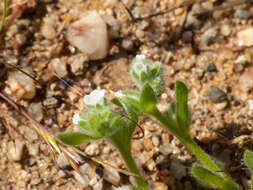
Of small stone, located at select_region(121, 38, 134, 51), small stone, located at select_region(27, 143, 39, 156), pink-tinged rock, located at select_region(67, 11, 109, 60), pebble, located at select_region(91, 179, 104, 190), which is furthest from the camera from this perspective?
small stone, located at select_region(121, 38, 134, 51)

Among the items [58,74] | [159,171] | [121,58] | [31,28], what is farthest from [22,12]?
[159,171]

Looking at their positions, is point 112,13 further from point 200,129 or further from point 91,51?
point 200,129

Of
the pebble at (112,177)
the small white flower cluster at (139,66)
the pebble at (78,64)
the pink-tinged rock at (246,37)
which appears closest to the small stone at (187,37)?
the pink-tinged rock at (246,37)

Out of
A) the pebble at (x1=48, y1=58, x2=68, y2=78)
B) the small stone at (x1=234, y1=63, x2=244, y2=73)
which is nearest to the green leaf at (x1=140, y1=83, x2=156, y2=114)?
the pebble at (x1=48, y1=58, x2=68, y2=78)

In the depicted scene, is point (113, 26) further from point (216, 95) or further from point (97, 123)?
point (97, 123)

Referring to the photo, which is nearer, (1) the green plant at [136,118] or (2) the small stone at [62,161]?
(1) the green plant at [136,118]

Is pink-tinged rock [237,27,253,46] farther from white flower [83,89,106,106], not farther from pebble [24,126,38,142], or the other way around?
pebble [24,126,38,142]

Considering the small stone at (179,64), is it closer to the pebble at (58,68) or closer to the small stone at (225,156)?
the small stone at (225,156)

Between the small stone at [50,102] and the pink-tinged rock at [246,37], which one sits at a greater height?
the small stone at [50,102]
